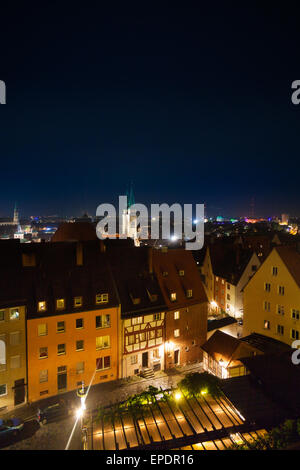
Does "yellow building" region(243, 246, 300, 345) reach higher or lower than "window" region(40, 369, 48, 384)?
higher

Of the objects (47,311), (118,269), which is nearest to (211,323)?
(118,269)

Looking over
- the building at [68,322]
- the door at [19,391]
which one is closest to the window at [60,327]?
the building at [68,322]

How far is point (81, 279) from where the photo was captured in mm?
33312

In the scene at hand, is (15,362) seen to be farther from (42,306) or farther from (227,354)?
(227,354)

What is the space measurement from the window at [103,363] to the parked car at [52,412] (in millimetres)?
5192

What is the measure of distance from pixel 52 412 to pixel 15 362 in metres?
5.96

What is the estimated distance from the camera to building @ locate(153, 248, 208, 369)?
35875 millimetres

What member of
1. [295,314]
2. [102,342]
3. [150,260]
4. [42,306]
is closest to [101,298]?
[102,342]

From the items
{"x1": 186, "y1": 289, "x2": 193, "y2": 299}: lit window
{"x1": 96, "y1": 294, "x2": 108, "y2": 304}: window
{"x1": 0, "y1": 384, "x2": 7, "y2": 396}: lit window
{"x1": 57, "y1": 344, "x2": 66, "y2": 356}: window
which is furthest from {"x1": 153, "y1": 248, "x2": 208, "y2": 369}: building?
{"x1": 0, "y1": 384, "x2": 7, "y2": 396}: lit window

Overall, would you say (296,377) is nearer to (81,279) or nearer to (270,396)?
(270,396)

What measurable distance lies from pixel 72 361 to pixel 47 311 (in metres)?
5.93

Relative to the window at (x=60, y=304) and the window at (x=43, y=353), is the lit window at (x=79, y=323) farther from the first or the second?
the window at (x=43, y=353)

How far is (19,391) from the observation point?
29.1 meters

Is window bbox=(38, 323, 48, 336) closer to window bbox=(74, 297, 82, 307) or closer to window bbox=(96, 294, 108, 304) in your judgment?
window bbox=(74, 297, 82, 307)
